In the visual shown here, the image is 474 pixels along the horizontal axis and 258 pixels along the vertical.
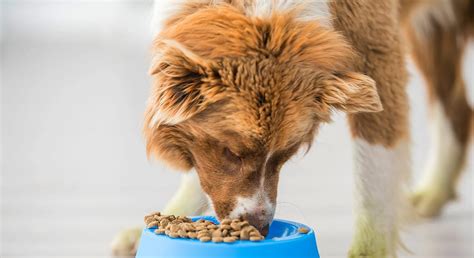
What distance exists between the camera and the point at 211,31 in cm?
219

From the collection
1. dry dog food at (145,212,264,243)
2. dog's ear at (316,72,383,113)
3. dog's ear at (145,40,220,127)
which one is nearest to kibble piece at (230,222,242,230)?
dry dog food at (145,212,264,243)

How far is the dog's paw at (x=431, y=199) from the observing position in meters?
3.87

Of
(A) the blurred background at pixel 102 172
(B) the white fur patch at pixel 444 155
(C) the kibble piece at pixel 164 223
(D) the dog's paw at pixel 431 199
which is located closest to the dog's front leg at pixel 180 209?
(A) the blurred background at pixel 102 172

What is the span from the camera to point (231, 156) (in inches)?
89.7

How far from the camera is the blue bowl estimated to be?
2018 millimetres

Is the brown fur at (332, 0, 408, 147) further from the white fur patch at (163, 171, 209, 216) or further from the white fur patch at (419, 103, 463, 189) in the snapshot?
the white fur patch at (419, 103, 463, 189)

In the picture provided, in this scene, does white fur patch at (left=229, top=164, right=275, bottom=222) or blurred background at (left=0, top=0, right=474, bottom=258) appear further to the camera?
blurred background at (left=0, top=0, right=474, bottom=258)

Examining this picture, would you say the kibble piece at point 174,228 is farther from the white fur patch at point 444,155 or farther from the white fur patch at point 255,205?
the white fur patch at point 444,155

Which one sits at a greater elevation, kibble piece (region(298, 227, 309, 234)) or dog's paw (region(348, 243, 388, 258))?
kibble piece (region(298, 227, 309, 234))

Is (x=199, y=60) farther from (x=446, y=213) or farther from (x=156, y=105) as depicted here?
(x=446, y=213)

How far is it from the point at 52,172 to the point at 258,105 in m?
3.15

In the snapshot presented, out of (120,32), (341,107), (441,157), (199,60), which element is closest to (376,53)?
(341,107)

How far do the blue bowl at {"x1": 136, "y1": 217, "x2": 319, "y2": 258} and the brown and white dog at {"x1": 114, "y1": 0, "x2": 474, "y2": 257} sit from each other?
194 mm

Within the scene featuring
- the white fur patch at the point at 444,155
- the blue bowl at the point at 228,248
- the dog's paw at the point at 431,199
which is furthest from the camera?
the white fur patch at the point at 444,155
